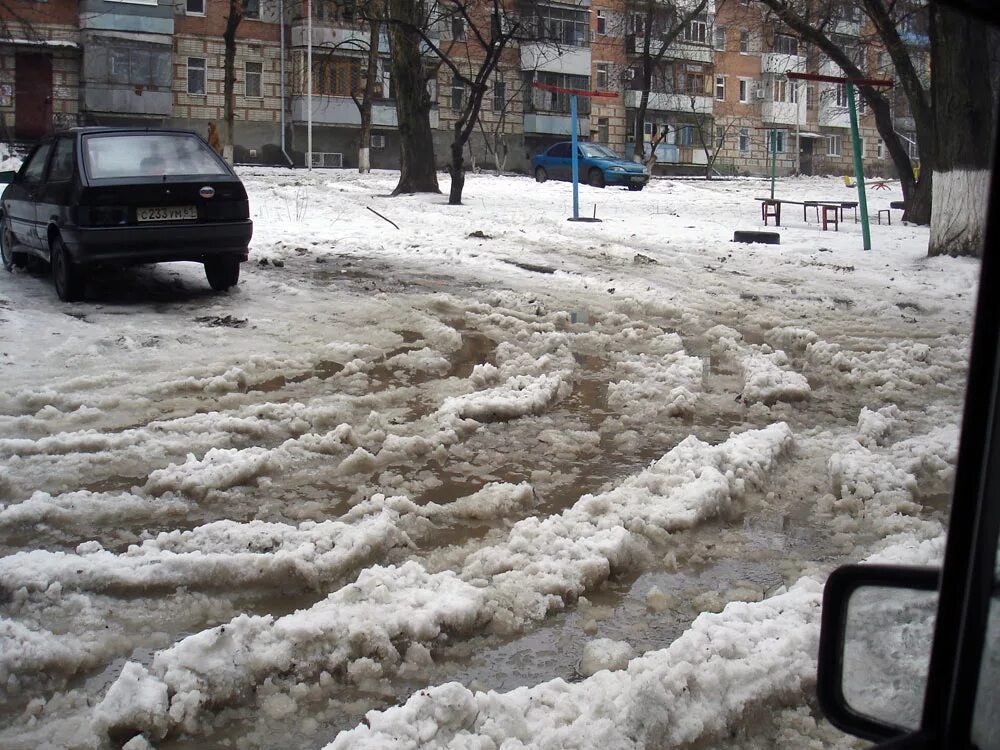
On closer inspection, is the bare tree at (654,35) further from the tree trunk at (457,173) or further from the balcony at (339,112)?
the tree trunk at (457,173)

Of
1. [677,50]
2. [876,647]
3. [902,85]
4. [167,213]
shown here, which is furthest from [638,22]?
[876,647]

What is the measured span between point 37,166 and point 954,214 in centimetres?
1019

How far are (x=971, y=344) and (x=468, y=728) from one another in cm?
198

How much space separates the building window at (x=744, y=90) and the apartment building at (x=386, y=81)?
181 mm

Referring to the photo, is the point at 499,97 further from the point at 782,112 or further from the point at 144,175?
the point at 144,175

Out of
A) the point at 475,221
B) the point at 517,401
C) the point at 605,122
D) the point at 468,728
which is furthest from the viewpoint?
the point at 605,122

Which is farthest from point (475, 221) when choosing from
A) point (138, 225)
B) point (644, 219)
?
point (138, 225)

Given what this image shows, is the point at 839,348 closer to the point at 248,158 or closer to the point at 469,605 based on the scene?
the point at 469,605

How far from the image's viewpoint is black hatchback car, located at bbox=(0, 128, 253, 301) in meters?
9.58

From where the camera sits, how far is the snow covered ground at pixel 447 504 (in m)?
3.03

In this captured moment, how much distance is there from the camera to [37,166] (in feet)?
35.9

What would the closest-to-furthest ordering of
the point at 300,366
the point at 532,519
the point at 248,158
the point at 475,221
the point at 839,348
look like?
the point at 532,519
the point at 300,366
the point at 839,348
the point at 475,221
the point at 248,158

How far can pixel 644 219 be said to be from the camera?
20250mm

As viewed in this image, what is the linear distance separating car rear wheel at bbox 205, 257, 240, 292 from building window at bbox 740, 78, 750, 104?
188 ft
